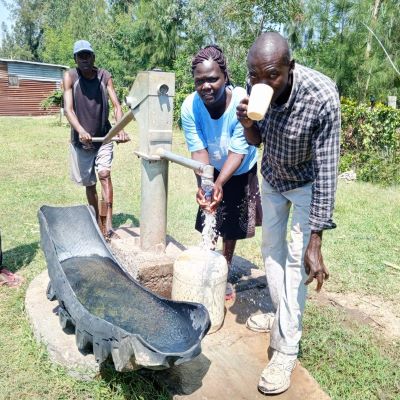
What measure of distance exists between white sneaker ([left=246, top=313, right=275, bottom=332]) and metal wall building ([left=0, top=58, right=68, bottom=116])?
21245mm

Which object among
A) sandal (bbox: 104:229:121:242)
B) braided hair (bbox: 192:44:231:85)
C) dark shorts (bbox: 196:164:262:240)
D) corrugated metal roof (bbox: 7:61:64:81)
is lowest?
sandal (bbox: 104:229:121:242)

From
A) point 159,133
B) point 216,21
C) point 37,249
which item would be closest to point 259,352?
point 159,133

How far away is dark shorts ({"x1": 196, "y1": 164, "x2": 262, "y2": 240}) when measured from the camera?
3000 mm

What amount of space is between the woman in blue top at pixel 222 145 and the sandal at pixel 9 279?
59.2 inches

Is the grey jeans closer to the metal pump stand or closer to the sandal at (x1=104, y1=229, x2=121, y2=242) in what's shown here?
the metal pump stand

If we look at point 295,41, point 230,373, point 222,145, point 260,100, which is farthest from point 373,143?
point 295,41

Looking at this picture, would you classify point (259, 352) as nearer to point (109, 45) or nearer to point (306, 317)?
point (306, 317)

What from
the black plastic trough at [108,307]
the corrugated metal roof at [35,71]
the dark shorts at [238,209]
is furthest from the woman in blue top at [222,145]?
the corrugated metal roof at [35,71]

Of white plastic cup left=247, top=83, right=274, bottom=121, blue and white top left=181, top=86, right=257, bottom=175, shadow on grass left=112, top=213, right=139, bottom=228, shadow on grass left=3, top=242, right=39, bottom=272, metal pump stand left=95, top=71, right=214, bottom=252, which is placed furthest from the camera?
shadow on grass left=112, top=213, right=139, bottom=228

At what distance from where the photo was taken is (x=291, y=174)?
2.14 metres

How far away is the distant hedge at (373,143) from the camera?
23.7 ft

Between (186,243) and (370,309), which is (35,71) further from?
(370,309)

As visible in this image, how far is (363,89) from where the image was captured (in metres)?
13.5

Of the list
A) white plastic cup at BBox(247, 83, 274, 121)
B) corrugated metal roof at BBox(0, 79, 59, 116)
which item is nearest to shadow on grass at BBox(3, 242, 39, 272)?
white plastic cup at BBox(247, 83, 274, 121)
